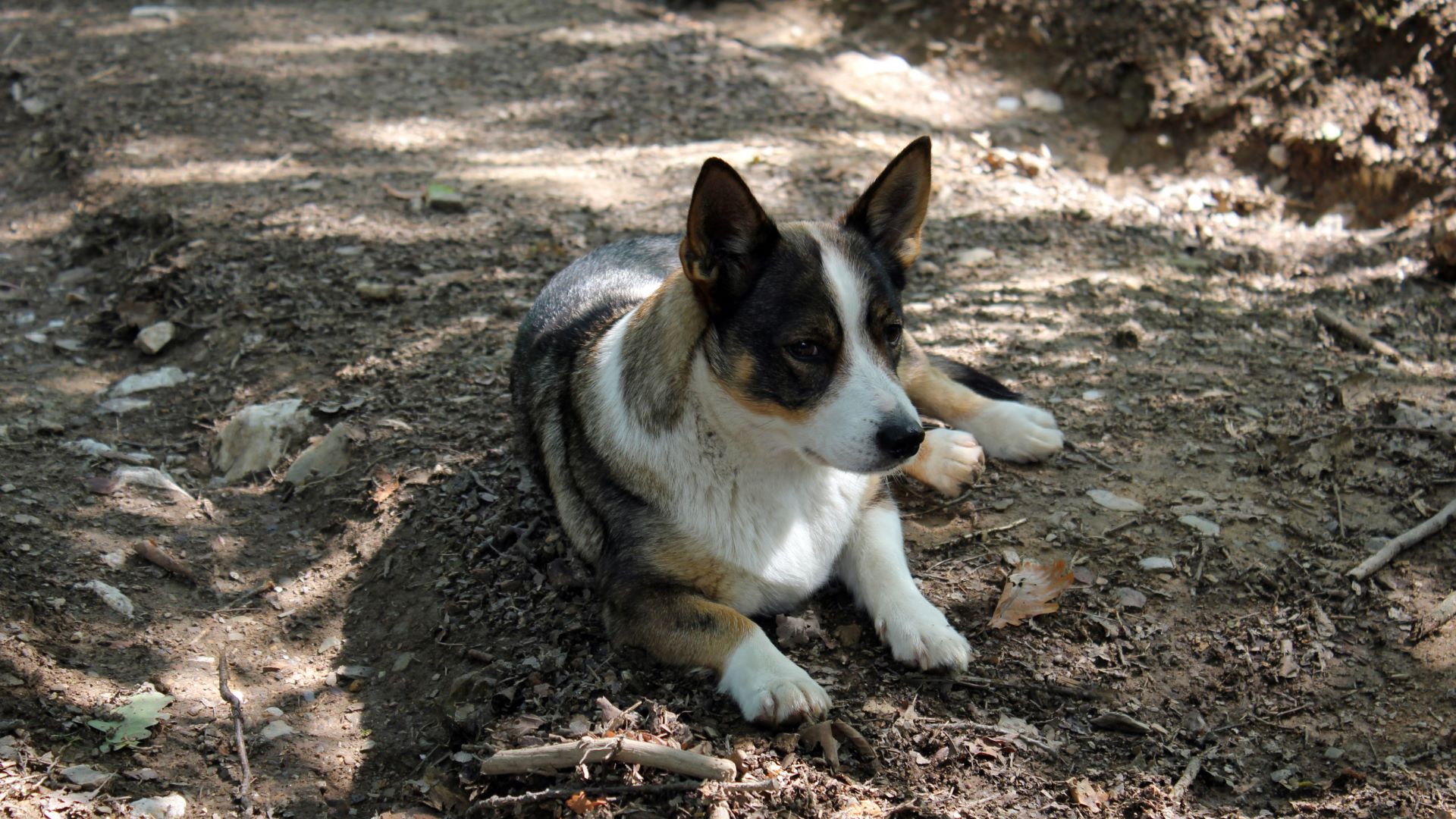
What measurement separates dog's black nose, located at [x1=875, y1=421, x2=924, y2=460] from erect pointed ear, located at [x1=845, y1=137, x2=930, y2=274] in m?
0.76

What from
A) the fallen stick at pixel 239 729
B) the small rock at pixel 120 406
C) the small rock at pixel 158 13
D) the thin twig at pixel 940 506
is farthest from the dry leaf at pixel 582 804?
the small rock at pixel 158 13

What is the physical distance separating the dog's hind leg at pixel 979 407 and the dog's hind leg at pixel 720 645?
1.16 m

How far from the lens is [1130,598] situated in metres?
3.60

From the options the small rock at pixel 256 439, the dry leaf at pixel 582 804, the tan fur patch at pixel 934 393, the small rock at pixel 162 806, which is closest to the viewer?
the dry leaf at pixel 582 804

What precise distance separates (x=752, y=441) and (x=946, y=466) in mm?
1081

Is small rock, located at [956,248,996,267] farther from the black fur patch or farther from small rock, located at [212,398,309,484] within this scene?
small rock, located at [212,398,309,484]

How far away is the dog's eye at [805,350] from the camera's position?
3.16 meters

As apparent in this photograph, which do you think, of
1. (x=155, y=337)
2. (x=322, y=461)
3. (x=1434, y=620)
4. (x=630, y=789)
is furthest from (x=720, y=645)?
(x=155, y=337)

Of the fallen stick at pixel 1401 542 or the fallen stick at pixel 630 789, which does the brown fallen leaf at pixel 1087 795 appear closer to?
the fallen stick at pixel 630 789

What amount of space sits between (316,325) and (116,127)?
2.77 meters

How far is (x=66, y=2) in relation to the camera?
8.82m

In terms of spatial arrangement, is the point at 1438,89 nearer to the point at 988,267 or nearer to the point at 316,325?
the point at 988,267

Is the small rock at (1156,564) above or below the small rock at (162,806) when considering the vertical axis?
above

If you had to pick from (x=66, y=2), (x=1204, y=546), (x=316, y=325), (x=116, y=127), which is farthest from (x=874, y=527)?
(x=66, y=2)
